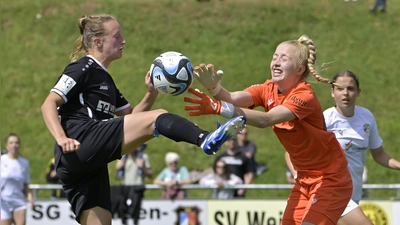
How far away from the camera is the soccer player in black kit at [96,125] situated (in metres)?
5.09

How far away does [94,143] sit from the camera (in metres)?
5.27

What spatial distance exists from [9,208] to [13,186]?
0.34 m

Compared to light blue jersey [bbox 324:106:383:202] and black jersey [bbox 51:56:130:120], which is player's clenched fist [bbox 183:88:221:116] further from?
light blue jersey [bbox 324:106:383:202]

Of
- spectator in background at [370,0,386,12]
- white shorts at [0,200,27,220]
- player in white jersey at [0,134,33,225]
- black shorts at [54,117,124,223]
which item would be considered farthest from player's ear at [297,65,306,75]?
spectator in background at [370,0,386,12]

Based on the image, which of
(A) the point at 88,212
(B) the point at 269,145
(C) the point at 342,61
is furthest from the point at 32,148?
(A) the point at 88,212

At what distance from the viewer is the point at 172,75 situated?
5348mm

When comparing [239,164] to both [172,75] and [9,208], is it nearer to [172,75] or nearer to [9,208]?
[9,208]

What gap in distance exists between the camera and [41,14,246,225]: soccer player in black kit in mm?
5094

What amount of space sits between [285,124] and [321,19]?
1536 centimetres

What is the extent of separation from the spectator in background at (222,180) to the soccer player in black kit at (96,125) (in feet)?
14.9

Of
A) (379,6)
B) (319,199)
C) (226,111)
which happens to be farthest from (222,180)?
(379,6)

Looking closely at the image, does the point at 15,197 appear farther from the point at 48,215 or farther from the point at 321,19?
the point at 321,19

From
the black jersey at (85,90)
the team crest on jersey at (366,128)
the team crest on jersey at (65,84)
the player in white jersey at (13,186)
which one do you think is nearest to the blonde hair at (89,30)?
the black jersey at (85,90)

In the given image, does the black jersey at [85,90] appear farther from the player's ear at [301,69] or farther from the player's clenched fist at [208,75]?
the player's ear at [301,69]
